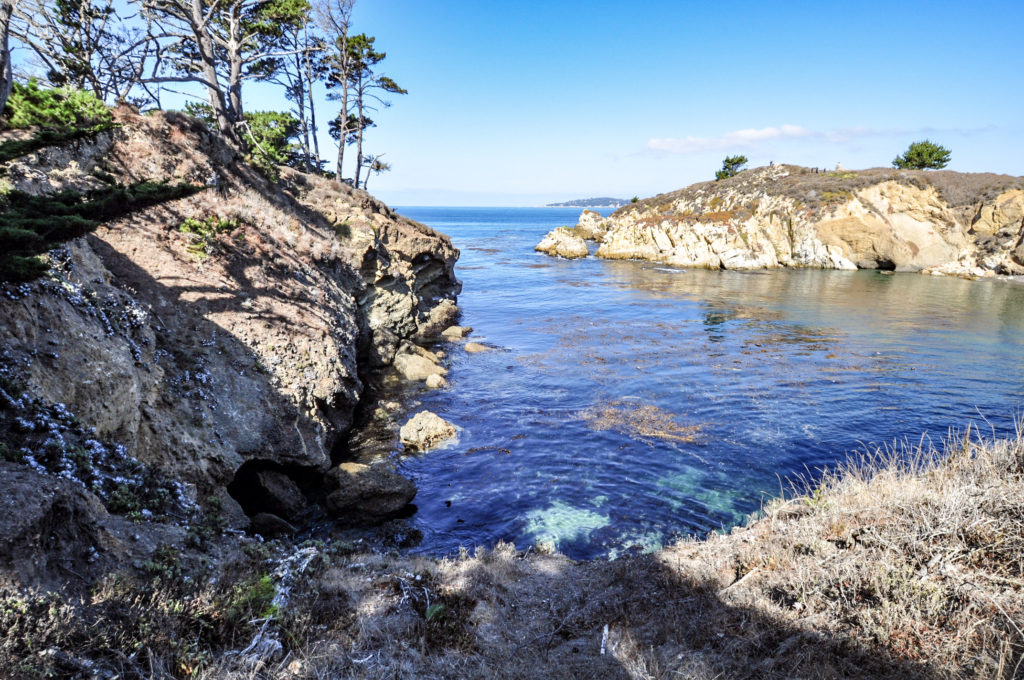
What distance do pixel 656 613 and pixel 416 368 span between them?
1545cm

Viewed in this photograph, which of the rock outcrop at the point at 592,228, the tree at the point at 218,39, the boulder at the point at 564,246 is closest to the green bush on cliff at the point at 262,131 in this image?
the tree at the point at 218,39

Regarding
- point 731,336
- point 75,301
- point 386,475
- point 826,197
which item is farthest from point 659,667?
point 826,197

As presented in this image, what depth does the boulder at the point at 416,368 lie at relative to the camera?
20438 millimetres

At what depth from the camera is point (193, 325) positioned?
1222 centimetres

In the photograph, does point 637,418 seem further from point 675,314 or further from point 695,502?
point 675,314

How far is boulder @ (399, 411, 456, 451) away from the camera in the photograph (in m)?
14.8

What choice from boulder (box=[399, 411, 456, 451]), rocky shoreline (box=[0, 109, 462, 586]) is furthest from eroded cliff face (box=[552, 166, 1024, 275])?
boulder (box=[399, 411, 456, 451])

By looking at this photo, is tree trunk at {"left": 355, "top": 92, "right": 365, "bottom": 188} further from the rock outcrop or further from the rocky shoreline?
the rock outcrop

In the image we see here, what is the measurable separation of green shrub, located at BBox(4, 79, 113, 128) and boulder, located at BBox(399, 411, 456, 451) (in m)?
10.2

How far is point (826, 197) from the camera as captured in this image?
5903cm

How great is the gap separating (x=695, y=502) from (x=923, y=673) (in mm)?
6932

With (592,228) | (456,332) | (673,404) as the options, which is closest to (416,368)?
(456,332)

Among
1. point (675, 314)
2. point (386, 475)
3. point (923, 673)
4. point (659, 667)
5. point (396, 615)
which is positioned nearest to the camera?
point (923, 673)

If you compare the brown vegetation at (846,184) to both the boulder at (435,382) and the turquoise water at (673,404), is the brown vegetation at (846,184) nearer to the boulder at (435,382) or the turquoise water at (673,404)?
the turquoise water at (673,404)
